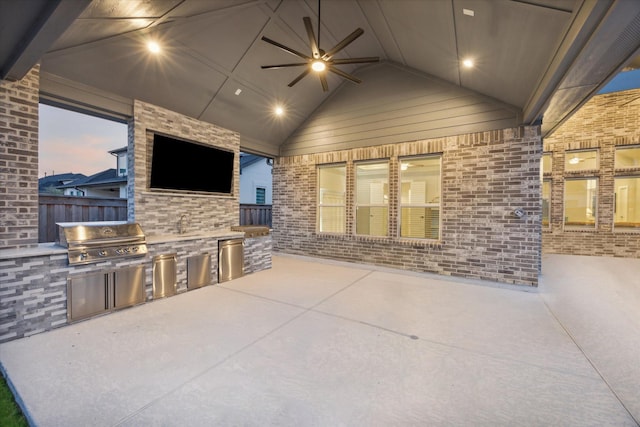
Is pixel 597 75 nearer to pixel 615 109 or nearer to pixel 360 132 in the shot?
pixel 360 132

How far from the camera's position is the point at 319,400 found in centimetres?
178

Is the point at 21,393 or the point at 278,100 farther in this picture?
the point at 278,100

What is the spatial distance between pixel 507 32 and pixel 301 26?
3.05m

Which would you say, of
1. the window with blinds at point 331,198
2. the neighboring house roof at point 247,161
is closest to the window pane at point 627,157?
Answer: the window with blinds at point 331,198

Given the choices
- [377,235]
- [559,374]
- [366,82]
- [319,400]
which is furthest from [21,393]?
[366,82]

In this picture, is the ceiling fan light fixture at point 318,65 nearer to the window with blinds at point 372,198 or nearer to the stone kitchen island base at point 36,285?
the window with blinds at point 372,198

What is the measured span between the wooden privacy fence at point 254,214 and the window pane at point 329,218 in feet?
9.47

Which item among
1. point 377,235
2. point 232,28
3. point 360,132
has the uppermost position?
point 232,28

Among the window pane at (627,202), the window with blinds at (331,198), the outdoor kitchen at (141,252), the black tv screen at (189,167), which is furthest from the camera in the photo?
the window pane at (627,202)

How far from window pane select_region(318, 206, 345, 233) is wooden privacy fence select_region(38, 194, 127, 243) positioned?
4.10 metres

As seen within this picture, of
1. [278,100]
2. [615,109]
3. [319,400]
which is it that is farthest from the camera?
[615,109]

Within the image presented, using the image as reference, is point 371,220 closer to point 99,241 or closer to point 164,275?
point 164,275

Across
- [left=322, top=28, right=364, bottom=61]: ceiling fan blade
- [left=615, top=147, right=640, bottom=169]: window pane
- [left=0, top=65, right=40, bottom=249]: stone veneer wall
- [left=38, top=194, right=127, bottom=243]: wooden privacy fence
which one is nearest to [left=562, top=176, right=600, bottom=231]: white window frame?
[left=615, top=147, right=640, bottom=169]: window pane

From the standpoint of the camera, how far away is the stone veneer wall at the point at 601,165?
6.63m
